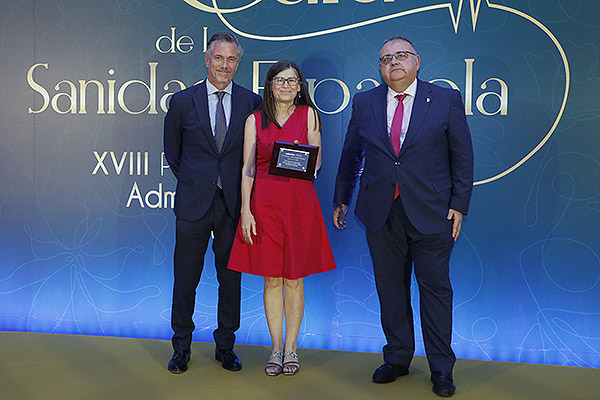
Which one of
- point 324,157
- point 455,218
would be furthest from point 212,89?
point 455,218

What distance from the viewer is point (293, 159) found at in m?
2.98

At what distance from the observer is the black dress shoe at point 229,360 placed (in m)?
3.22

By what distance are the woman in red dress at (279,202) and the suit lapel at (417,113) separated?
0.49 m

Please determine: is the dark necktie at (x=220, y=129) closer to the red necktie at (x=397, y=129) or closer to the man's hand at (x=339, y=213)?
the man's hand at (x=339, y=213)

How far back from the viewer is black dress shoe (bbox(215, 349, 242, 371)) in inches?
127

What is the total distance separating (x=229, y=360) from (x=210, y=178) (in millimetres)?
1057

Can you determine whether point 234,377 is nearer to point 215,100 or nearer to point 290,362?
point 290,362

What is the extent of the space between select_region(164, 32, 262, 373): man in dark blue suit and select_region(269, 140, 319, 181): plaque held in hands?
29cm

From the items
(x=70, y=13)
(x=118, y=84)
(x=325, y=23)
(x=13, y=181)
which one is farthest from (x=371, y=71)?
(x=13, y=181)

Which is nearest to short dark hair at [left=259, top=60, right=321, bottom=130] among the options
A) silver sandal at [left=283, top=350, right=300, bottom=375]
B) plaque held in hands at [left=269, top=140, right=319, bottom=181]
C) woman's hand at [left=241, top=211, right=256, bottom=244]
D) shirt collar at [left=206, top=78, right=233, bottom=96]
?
plaque held in hands at [left=269, top=140, right=319, bottom=181]

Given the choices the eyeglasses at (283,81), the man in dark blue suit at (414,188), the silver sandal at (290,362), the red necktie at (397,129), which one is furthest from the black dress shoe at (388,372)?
the eyeglasses at (283,81)

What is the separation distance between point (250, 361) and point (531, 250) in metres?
A: 1.86

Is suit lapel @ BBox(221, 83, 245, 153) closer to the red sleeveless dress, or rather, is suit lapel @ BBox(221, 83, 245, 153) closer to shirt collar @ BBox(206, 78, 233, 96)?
shirt collar @ BBox(206, 78, 233, 96)

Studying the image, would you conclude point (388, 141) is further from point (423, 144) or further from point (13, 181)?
point (13, 181)
